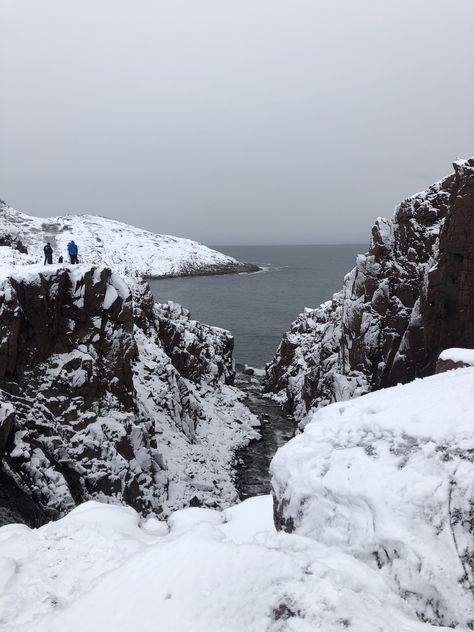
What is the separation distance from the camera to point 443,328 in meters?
27.0

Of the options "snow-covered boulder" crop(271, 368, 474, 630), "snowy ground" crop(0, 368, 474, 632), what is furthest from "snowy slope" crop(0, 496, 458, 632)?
"snow-covered boulder" crop(271, 368, 474, 630)

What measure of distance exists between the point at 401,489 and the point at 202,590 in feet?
13.6

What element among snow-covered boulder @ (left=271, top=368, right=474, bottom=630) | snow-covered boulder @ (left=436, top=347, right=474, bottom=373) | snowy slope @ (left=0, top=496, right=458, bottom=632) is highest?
snow-covered boulder @ (left=436, top=347, right=474, bottom=373)

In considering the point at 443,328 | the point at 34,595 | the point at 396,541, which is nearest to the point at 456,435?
the point at 396,541

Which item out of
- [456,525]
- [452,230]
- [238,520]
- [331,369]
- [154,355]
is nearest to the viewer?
[456,525]

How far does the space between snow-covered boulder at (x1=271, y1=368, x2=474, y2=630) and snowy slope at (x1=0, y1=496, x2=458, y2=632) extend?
0.40 metres

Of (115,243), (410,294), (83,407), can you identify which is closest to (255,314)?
(410,294)

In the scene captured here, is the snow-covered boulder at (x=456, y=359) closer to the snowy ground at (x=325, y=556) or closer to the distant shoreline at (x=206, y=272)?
the snowy ground at (x=325, y=556)

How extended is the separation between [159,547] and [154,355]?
25.8 meters

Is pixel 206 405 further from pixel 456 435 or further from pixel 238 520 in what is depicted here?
pixel 456 435

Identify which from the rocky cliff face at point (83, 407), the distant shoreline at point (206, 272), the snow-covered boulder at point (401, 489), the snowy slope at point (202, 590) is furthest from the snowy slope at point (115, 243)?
the snow-covered boulder at point (401, 489)

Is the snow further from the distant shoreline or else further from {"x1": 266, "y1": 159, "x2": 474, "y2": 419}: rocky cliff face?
the distant shoreline

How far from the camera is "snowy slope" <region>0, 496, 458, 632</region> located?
6.71m

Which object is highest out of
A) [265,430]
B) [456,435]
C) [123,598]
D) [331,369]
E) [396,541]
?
[456,435]
